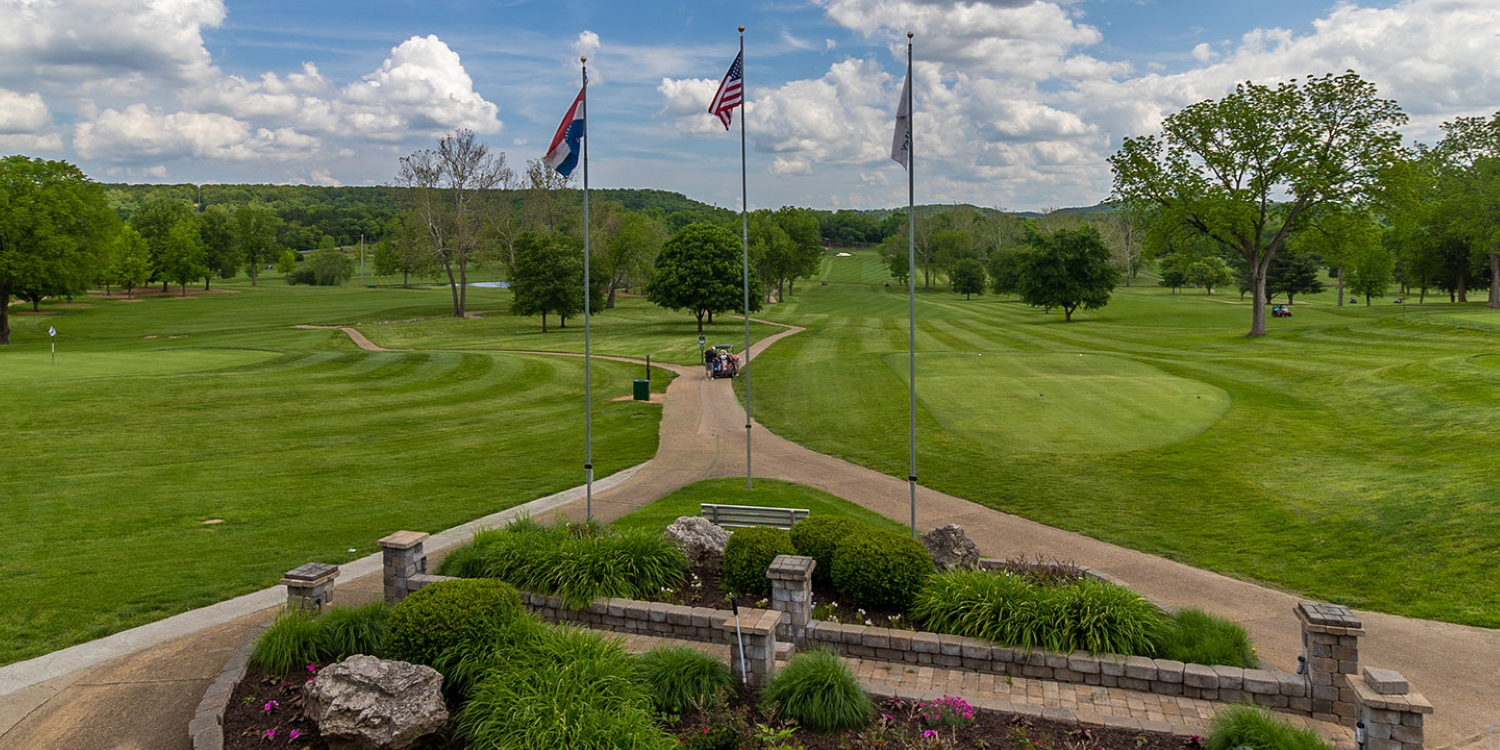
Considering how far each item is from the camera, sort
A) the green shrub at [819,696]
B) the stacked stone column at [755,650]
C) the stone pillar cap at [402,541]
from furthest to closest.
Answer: the stone pillar cap at [402,541]
the stacked stone column at [755,650]
the green shrub at [819,696]

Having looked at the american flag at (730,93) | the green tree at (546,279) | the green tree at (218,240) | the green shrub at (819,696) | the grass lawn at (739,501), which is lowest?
the grass lawn at (739,501)

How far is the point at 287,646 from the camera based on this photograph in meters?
9.03

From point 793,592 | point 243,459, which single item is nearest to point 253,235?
point 243,459

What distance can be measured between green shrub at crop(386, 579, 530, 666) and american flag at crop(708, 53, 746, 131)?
10183 millimetres

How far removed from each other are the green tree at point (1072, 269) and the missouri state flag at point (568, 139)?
193 ft

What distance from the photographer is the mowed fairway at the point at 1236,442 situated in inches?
513

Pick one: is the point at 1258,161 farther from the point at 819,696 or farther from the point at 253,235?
the point at 253,235

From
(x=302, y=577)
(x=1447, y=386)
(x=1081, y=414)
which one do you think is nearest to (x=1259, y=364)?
(x=1447, y=386)

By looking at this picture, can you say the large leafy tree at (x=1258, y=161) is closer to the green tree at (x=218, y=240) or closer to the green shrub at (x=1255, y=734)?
the green shrub at (x=1255, y=734)

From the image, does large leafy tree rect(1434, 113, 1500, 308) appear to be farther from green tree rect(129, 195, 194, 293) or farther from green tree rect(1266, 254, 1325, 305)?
green tree rect(129, 195, 194, 293)

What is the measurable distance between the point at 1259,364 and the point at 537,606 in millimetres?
32694

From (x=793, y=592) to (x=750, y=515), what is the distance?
5.03 meters

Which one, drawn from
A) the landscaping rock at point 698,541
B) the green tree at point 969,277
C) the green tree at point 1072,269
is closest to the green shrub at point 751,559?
the landscaping rock at point 698,541

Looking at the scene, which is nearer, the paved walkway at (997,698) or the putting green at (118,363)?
the paved walkway at (997,698)
